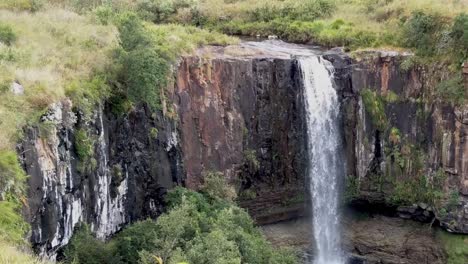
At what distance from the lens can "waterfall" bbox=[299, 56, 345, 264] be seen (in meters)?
23.2

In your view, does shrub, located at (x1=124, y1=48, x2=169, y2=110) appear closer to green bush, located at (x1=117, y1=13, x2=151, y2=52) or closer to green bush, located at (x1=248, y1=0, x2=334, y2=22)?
green bush, located at (x1=117, y1=13, x2=151, y2=52)

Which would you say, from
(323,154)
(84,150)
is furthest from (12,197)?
(323,154)

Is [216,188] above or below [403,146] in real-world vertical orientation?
below

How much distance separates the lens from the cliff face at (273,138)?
1938 centimetres

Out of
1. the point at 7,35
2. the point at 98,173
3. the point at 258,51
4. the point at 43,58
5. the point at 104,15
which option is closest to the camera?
the point at 98,173

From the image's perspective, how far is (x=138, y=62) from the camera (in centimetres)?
1783

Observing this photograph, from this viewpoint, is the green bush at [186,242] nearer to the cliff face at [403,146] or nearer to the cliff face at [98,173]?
the cliff face at [98,173]

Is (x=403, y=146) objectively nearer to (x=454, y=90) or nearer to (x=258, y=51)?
(x=454, y=90)

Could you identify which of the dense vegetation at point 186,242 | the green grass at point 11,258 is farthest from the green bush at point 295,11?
the green grass at point 11,258

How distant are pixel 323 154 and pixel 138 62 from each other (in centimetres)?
→ 911

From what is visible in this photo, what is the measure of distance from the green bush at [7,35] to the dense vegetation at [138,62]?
0.13 ft

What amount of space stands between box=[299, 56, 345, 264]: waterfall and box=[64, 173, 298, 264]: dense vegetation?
5.39 metres

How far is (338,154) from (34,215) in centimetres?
1353

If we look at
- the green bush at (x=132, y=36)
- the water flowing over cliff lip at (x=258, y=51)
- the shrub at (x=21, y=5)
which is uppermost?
the shrub at (x=21, y=5)
